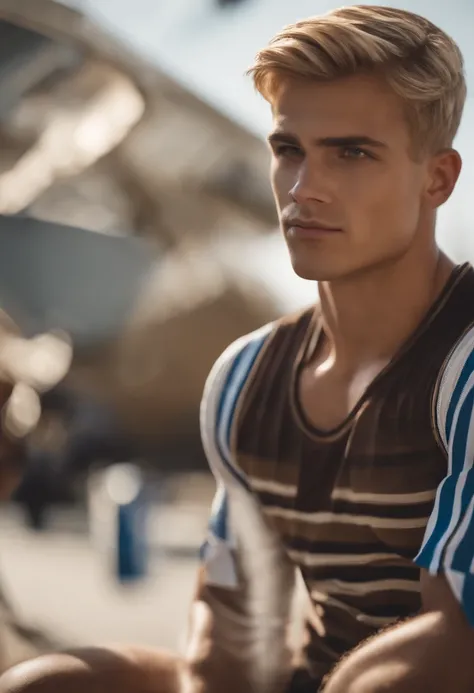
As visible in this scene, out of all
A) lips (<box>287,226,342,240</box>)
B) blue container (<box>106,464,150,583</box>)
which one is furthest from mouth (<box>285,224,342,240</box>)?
blue container (<box>106,464,150,583</box>)

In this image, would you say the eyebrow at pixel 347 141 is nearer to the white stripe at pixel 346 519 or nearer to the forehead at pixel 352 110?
the forehead at pixel 352 110

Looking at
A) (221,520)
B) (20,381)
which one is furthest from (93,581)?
(221,520)

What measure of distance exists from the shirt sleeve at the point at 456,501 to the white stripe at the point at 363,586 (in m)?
0.07

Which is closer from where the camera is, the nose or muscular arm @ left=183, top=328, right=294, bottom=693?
the nose

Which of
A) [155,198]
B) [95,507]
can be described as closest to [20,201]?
[155,198]

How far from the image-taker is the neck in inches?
24.8

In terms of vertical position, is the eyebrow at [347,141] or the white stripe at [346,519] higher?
the eyebrow at [347,141]

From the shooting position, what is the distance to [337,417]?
653 millimetres

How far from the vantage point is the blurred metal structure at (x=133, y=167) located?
142 centimetres

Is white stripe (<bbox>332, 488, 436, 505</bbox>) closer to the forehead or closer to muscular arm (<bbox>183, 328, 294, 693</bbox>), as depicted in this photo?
muscular arm (<bbox>183, 328, 294, 693</bbox>)

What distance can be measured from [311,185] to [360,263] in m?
0.06

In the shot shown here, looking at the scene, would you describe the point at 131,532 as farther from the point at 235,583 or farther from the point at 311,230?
the point at 311,230

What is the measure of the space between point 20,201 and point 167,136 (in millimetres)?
287

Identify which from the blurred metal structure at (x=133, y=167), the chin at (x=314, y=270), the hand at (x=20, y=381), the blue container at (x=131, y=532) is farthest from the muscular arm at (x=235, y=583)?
the blue container at (x=131, y=532)
